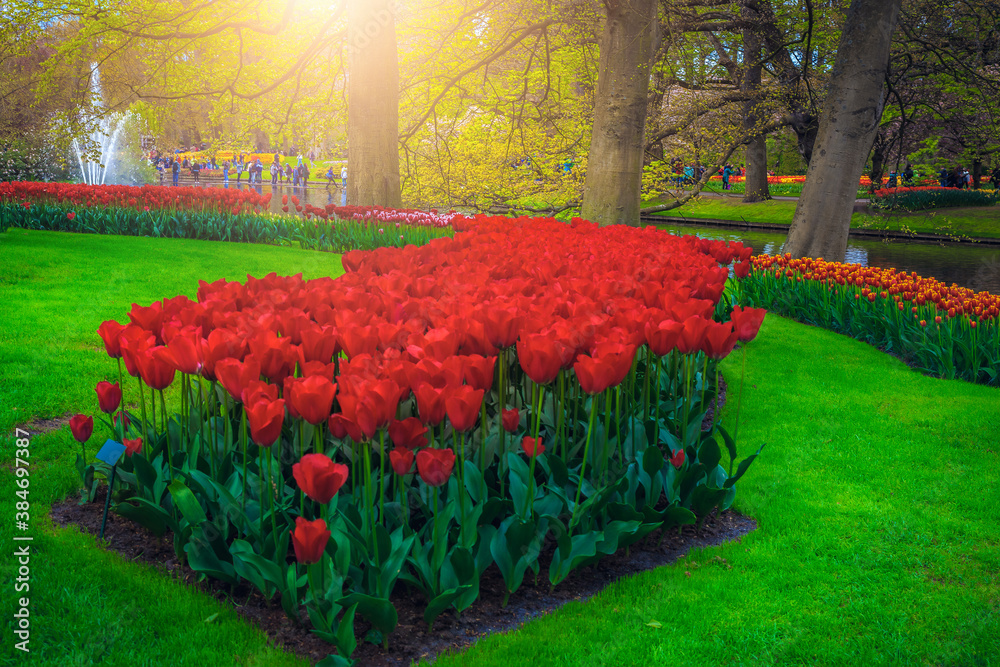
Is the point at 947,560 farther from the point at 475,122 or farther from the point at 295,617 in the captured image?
the point at 475,122

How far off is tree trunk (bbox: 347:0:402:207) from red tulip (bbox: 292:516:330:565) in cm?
956

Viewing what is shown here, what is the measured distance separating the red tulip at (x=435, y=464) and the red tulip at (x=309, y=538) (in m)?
0.31

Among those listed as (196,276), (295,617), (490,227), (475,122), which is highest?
(475,122)

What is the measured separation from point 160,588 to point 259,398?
959mm

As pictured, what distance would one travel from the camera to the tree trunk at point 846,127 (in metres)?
9.77

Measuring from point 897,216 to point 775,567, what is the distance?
89.6ft

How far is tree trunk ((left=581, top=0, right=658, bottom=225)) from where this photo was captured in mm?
8719

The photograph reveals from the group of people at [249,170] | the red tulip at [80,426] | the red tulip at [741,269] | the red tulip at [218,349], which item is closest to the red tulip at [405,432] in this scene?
the red tulip at [218,349]

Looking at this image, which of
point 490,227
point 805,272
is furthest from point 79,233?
→ point 805,272

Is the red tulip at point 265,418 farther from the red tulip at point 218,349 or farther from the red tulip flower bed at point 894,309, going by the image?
the red tulip flower bed at point 894,309

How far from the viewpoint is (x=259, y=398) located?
2.12 m

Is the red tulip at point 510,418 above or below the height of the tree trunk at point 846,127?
below

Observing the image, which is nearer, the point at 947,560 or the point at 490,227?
the point at 947,560

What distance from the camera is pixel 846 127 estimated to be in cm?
993
